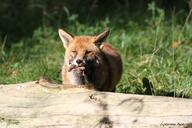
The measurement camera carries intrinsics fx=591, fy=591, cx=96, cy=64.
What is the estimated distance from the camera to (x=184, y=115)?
464 centimetres

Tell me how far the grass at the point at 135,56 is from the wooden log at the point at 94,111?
1792mm

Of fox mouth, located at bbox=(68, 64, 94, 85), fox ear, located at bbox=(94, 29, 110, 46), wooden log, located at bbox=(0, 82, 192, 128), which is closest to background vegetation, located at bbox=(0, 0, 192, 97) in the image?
fox ear, located at bbox=(94, 29, 110, 46)

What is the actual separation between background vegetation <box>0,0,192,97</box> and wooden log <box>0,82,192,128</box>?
180 cm

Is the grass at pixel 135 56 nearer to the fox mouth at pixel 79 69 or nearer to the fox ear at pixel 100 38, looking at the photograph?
the fox ear at pixel 100 38

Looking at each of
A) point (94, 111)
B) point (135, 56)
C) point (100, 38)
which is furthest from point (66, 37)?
point (135, 56)

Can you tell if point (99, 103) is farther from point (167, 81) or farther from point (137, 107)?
point (167, 81)

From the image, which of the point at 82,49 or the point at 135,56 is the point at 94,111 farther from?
the point at 135,56

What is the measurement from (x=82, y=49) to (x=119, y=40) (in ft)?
10.9

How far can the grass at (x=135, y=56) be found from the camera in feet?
23.6

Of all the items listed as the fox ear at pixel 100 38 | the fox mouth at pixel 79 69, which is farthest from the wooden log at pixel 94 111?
the fox ear at pixel 100 38

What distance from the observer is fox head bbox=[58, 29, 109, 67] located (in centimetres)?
597

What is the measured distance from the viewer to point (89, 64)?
6.03m

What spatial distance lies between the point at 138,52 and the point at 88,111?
403 cm

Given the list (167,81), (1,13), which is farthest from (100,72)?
(1,13)
